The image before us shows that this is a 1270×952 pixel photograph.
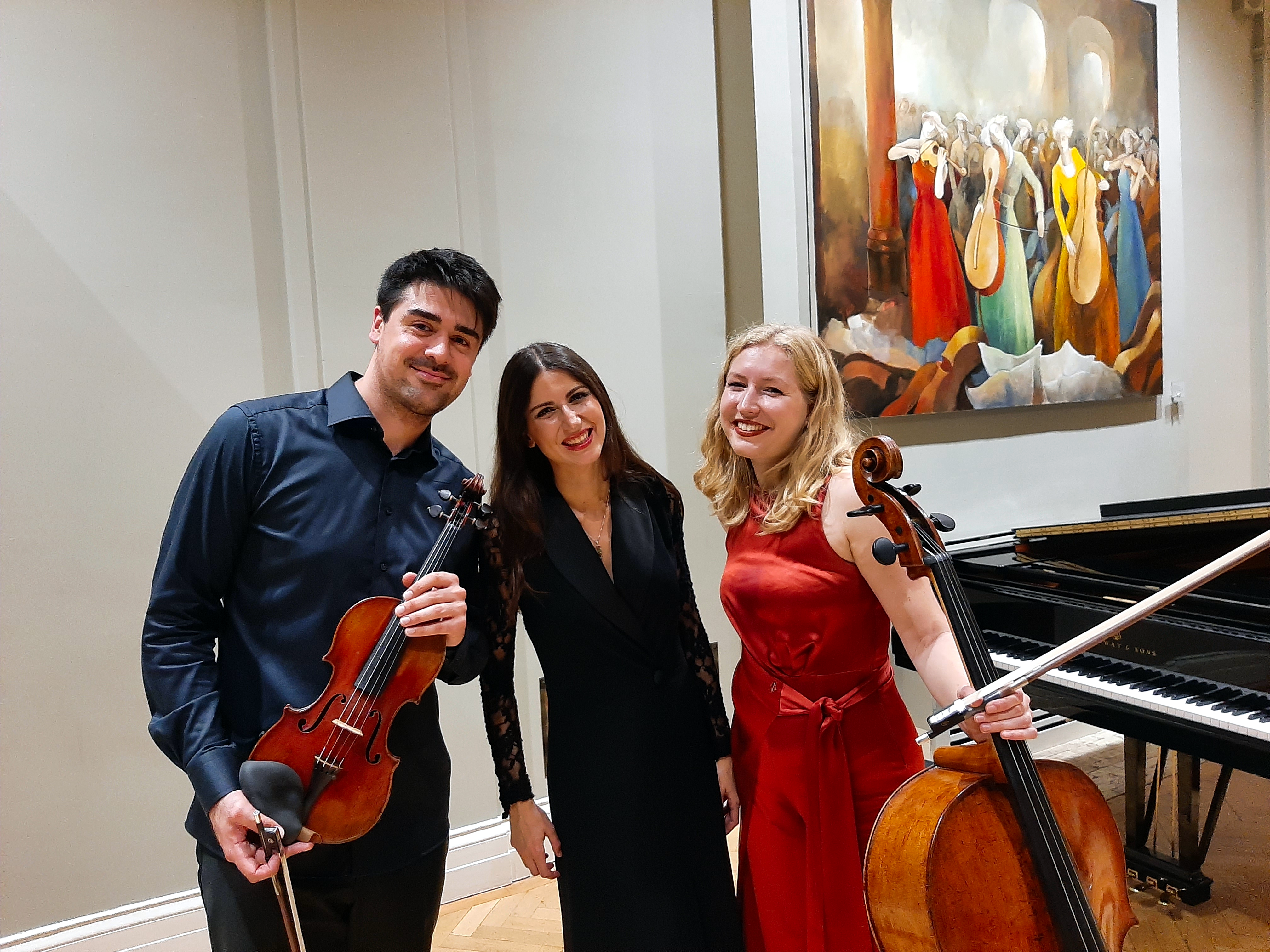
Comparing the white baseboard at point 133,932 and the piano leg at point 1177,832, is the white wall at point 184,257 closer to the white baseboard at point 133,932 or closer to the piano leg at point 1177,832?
the white baseboard at point 133,932

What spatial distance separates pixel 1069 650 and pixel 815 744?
1.80ft

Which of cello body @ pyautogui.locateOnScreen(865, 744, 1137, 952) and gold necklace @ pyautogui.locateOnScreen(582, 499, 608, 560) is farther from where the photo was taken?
gold necklace @ pyautogui.locateOnScreen(582, 499, 608, 560)

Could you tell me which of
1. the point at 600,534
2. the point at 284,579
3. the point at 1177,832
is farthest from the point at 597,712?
the point at 1177,832

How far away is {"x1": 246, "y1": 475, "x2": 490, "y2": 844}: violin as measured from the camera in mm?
1276

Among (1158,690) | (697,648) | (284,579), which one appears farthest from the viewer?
(1158,690)

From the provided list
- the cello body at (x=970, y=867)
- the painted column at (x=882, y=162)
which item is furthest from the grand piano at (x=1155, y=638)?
the painted column at (x=882, y=162)

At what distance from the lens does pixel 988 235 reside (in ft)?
12.1

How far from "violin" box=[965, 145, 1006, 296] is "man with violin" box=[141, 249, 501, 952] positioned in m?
2.61

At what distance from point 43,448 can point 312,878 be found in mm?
1583

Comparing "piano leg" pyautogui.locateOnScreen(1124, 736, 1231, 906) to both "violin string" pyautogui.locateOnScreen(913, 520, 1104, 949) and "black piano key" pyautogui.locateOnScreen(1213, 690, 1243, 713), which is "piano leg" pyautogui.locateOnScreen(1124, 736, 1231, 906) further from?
"violin string" pyautogui.locateOnScreen(913, 520, 1104, 949)

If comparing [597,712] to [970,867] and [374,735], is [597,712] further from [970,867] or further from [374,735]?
[970,867]

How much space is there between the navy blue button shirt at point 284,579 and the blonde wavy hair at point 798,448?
0.53 meters

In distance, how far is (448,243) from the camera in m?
2.92

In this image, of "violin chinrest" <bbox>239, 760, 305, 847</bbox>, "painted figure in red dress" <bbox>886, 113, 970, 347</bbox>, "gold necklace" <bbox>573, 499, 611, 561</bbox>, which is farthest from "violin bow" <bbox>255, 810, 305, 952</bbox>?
"painted figure in red dress" <bbox>886, 113, 970, 347</bbox>
